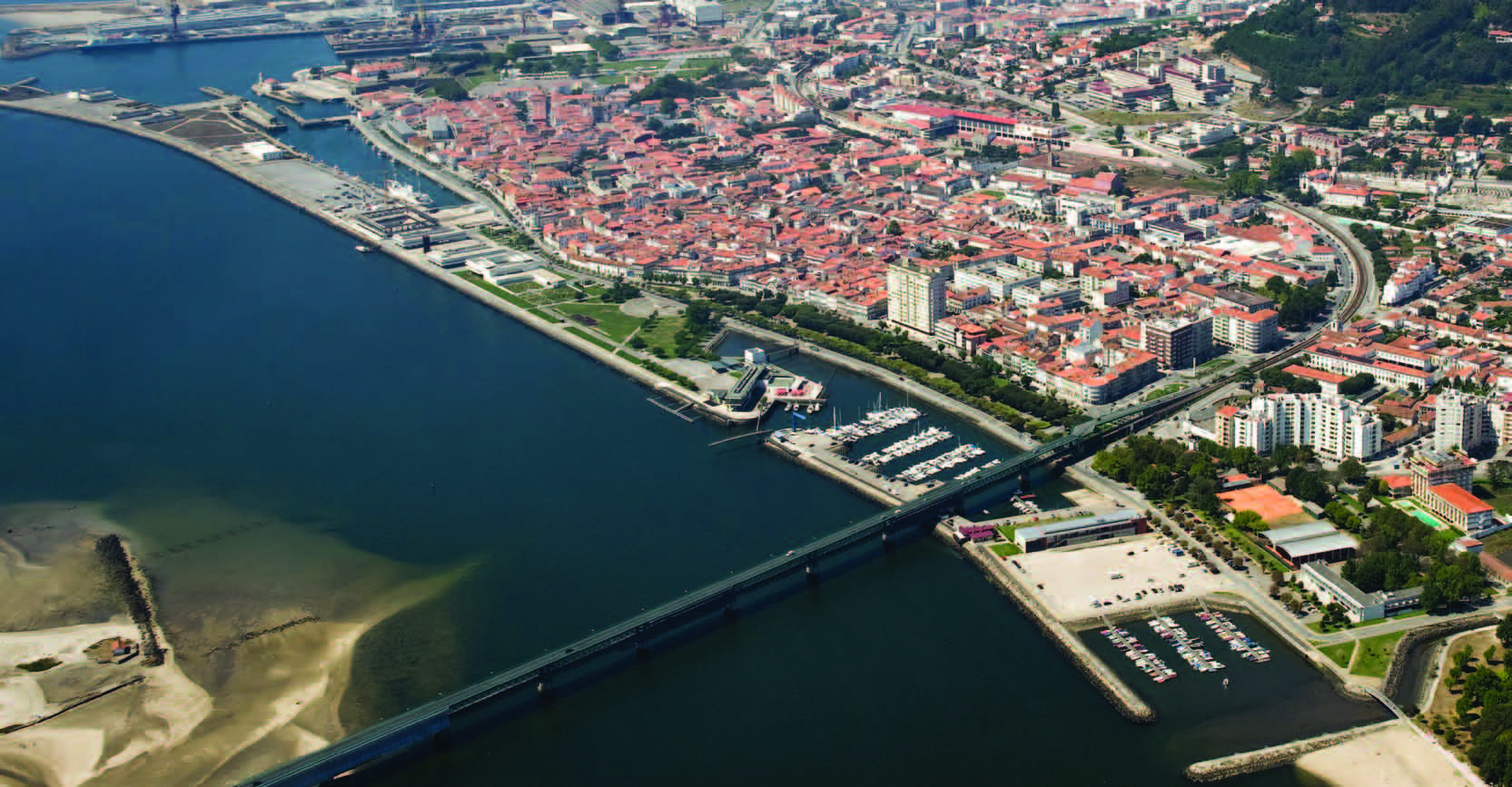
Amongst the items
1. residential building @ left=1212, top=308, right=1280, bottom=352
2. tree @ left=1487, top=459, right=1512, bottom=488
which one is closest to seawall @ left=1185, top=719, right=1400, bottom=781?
tree @ left=1487, top=459, right=1512, bottom=488

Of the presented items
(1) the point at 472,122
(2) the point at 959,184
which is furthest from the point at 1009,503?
(1) the point at 472,122

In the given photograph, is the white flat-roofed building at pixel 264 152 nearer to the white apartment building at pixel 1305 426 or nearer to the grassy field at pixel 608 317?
the grassy field at pixel 608 317

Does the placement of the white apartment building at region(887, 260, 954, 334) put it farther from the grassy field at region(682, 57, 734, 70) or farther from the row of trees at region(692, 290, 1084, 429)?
the grassy field at region(682, 57, 734, 70)

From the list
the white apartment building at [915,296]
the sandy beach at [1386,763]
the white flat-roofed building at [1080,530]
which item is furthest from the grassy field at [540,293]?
the sandy beach at [1386,763]

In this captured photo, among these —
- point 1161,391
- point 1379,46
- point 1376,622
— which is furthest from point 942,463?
point 1379,46

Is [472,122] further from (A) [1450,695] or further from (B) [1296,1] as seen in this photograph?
(A) [1450,695]

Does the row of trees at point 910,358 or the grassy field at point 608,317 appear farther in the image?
the grassy field at point 608,317
